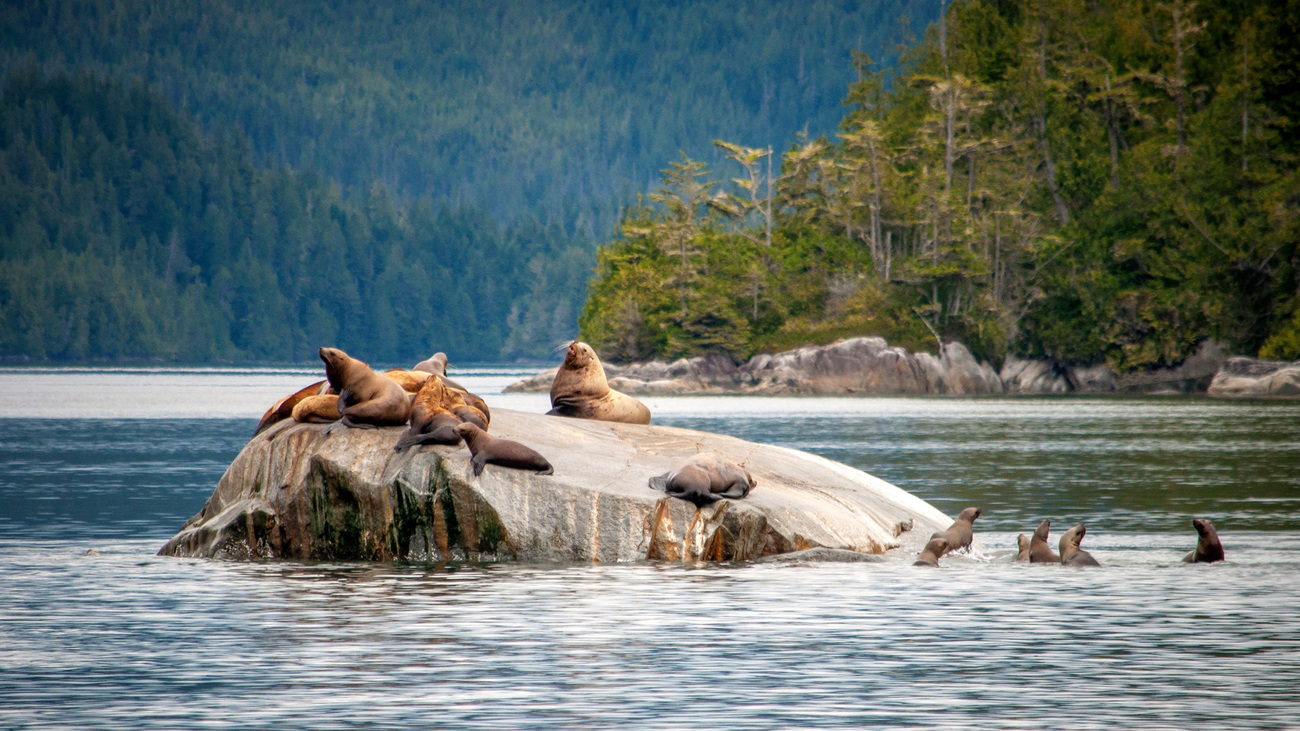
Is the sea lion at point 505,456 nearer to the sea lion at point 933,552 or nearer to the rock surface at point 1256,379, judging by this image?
the sea lion at point 933,552

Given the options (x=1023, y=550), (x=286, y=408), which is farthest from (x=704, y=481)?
(x=286, y=408)

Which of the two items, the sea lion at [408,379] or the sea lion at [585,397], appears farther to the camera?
the sea lion at [585,397]

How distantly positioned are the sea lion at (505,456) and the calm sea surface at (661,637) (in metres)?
1.38

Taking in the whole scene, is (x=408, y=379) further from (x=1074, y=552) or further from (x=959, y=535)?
(x=1074, y=552)

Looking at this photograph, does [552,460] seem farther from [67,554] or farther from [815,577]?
[67,554]

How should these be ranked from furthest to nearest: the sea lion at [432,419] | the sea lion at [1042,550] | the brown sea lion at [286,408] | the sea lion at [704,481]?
the brown sea lion at [286,408] → the sea lion at [1042,550] → the sea lion at [432,419] → the sea lion at [704,481]

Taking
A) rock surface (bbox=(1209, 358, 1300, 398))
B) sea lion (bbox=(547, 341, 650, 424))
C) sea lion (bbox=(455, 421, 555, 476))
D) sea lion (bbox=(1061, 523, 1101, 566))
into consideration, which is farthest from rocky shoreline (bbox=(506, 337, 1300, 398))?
sea lion (bbox=(455, 421, 555, 476))

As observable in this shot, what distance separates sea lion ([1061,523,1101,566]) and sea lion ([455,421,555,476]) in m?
6.88

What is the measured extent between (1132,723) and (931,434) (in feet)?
145

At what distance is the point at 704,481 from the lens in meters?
19.4

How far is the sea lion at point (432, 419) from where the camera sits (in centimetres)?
2005

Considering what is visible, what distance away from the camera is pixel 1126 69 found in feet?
362

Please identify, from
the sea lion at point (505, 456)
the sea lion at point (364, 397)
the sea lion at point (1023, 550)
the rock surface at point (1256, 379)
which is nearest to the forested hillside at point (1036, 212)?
the rock surface at point (1256, 379)

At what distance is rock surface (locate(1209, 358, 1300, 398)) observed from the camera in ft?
279
